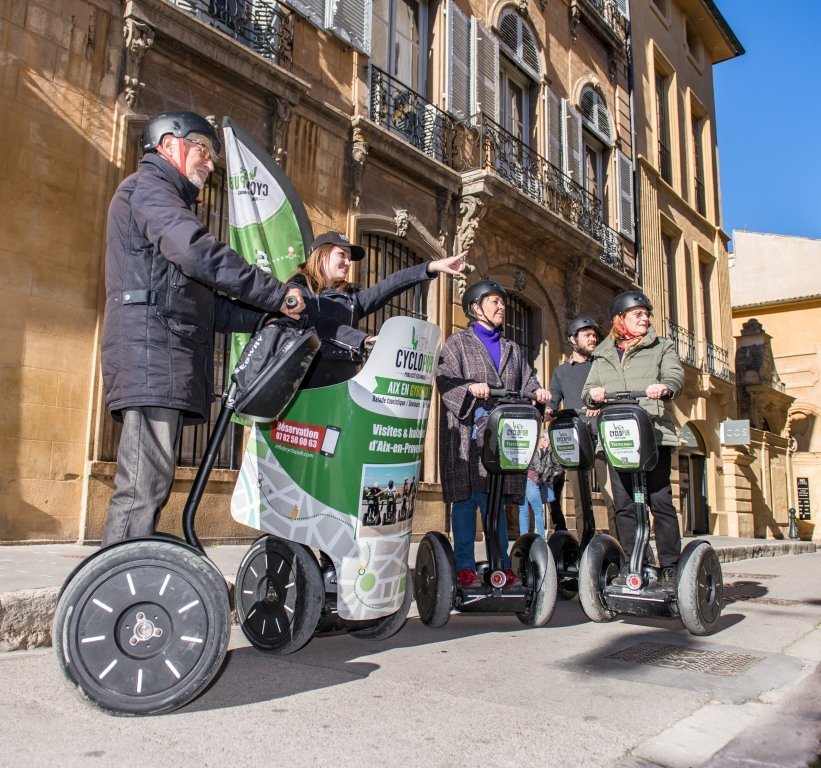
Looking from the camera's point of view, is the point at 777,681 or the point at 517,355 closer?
the point at 777,681

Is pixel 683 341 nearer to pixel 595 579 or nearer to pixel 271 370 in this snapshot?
pixel 595 579

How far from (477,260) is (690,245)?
1026 centimetres

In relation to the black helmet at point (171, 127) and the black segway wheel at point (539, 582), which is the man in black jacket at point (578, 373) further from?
the black helmet at point (171, 127)

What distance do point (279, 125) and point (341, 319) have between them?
588 cm

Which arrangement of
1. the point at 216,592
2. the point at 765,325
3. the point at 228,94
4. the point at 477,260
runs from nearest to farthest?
the point at 216,592 < the point at 228,94 < the point at 477,260 < the point at 765,325

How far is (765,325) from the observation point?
3166cm

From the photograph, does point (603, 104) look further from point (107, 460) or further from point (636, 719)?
point (636, 719)

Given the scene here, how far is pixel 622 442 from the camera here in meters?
3.88

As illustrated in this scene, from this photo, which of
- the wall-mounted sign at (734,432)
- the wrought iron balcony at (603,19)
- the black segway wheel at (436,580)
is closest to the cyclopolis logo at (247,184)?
the black segway wheel at (436,580)

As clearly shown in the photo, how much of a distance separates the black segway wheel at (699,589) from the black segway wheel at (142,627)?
7.64 ft

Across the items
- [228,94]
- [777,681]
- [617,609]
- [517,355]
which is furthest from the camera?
[228,94]

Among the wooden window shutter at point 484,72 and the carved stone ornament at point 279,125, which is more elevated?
the wooden window shutter at point 484,72

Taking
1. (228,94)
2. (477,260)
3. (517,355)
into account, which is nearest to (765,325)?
(477,260)

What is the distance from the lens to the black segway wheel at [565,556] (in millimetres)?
4555
